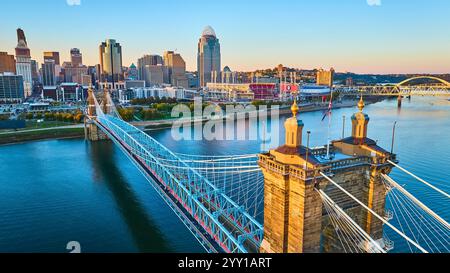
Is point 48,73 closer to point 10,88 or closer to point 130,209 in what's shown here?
point 10,88

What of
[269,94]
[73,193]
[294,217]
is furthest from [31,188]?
[269,94]

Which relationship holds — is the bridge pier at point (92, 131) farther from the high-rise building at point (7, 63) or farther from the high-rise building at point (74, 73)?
the high-rise building at point (74, 73)

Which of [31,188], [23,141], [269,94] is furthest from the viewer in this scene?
[269,94]

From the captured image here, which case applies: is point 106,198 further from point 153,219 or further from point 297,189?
point 297,189

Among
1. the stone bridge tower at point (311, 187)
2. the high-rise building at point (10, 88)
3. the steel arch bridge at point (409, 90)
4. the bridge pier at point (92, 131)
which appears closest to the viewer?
the stone bridge tower at point (311, 187)

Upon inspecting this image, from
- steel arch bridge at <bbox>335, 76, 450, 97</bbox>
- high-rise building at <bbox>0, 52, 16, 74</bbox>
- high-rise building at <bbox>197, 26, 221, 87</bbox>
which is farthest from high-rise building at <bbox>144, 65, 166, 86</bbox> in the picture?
steel arch bridge at <bbox>335, 76, 450, 97</bbox>

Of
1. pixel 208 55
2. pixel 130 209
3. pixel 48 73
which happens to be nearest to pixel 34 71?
pixel 48 73

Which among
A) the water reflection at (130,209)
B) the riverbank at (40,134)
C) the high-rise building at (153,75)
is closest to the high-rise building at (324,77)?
the high-rise building at (153,75)
